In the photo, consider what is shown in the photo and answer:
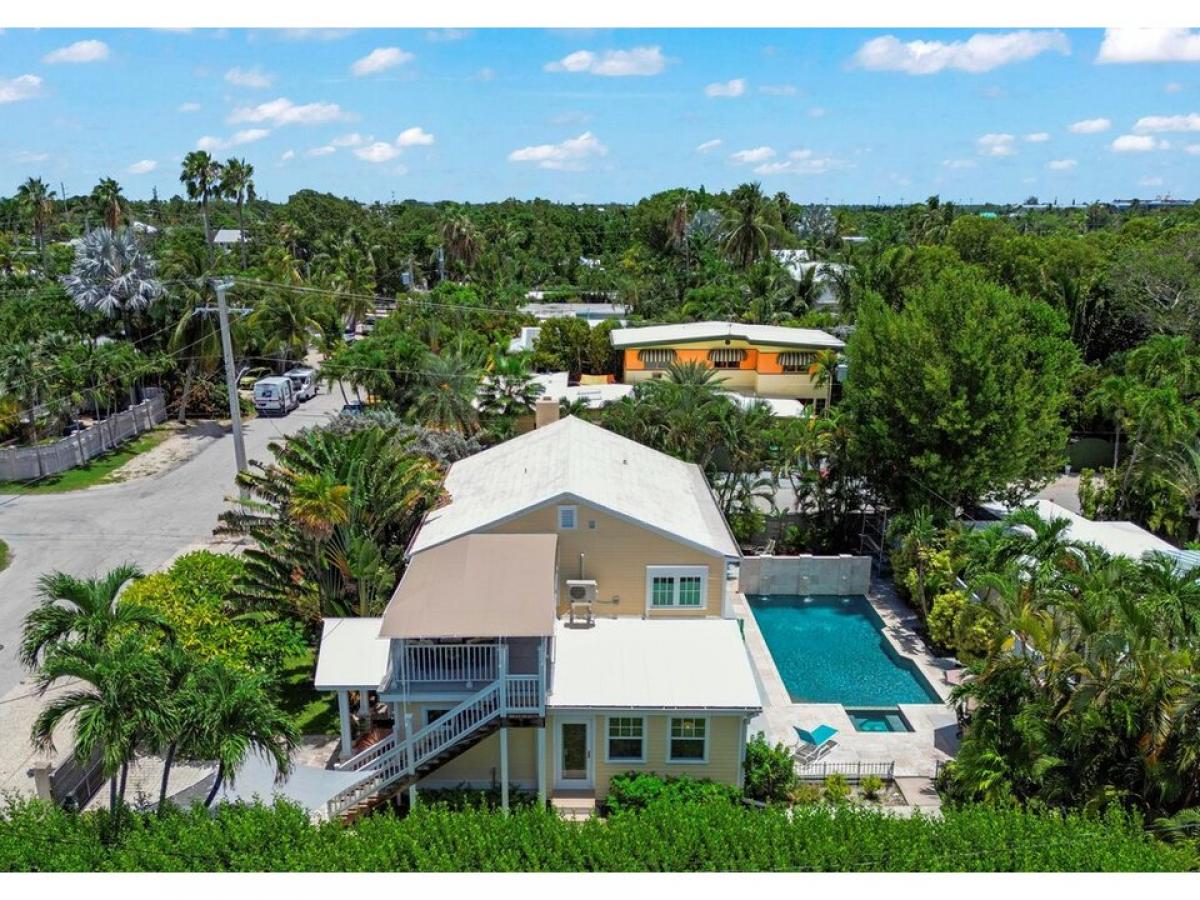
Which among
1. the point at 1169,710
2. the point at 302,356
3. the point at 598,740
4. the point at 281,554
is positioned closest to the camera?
the point at 1169,710

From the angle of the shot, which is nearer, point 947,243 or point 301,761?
point 301,761

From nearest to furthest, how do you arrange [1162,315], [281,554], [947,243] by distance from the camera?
[281,554] < [1162,315] < [947,243]

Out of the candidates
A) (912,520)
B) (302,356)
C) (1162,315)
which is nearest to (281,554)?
(912,520)

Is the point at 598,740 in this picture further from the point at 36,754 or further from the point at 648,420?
the point at 648,420

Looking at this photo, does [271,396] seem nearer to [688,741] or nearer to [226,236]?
[688,741]

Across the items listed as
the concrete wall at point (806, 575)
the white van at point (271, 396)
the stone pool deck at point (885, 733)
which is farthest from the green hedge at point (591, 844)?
the white van at point (271, 396)

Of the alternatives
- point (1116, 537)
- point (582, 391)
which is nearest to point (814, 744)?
point (1116, 537)

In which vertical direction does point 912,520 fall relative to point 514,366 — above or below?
below
